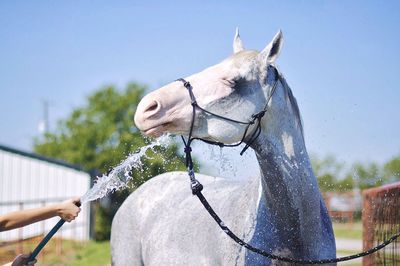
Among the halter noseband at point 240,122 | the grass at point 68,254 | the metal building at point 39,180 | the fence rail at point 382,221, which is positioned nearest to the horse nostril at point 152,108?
the halter noseband at point 240,122

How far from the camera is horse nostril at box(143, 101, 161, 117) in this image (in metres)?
3.44

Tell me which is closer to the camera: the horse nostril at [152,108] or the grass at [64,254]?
the horse nostril at [152,108]

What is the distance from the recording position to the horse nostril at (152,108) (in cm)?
344

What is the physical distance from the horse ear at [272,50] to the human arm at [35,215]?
1436 mm

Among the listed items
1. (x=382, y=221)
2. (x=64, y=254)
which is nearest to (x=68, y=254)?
(x=64, y=254)

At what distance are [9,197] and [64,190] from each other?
2155 millimetres

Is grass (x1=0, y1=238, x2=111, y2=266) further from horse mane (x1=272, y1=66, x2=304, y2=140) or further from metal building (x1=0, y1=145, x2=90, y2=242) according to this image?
horse mane (x1=272, y1=66, x2=304, y2=140)

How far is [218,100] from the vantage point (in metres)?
3.60

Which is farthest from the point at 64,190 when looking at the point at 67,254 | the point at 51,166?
the point at 67,254

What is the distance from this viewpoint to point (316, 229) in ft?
12.4

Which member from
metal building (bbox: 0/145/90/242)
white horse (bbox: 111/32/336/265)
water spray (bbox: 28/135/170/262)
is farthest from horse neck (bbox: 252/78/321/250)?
metal building (bbox: 0/145/90/242)

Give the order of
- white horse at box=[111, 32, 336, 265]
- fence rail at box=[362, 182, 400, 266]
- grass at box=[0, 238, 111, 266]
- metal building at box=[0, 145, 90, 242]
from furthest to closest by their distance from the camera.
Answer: metal building at box=[0, 145, 90, 242], grass at box=[0, 238, 111, 266], fence rail at box=[362, 182, 400, 266], white horse at box=[111, 32, 336, 265]

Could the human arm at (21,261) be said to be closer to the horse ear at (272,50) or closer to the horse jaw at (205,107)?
the horse jaw at (205,107)

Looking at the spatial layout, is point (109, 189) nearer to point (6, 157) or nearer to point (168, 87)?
point (168, 87)
